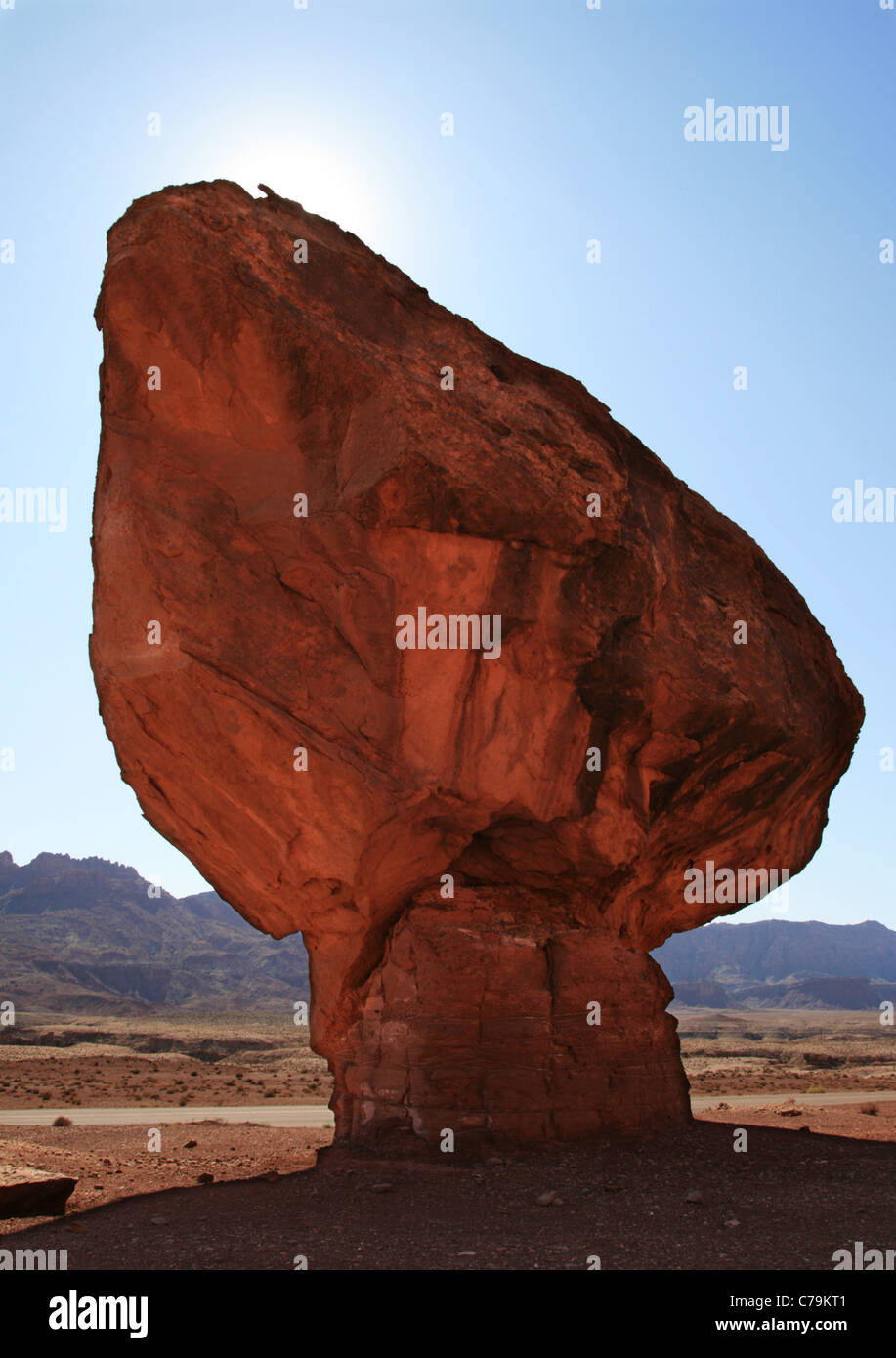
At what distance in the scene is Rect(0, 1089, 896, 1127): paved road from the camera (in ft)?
66.9

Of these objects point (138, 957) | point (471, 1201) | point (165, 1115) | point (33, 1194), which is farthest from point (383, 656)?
point (138, 957)

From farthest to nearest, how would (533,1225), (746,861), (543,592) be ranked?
(746,861)
(543,592)
(533,1225)

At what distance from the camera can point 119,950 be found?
397ft

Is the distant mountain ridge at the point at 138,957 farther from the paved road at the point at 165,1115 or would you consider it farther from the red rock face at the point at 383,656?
the red rock face at the point at 383,656

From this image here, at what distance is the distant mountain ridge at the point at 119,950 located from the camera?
93562 mm

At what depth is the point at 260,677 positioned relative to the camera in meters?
10.3

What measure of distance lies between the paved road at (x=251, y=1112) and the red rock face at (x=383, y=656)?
10136 mm

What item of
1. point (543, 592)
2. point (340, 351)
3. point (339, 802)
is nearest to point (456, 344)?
point (340, 351)

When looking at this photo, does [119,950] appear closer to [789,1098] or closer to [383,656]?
[789,1098]

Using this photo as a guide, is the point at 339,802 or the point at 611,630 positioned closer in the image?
the point at 339,802

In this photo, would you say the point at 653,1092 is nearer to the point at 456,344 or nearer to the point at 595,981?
the point at 595,981

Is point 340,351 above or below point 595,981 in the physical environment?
above

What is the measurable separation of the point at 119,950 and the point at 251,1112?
105313 mm

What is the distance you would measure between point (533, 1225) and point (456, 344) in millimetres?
8715
